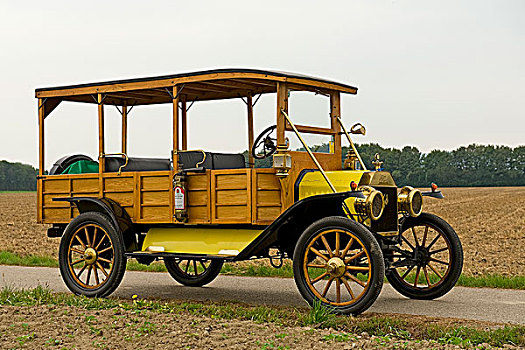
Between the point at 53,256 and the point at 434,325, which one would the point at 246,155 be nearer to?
the point at 434,325

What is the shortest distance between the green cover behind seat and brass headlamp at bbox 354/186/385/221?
424cm

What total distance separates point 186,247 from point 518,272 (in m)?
5.81

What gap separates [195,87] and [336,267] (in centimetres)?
348

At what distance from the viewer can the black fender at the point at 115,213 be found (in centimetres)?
924

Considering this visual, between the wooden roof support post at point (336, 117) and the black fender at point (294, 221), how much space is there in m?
1.41

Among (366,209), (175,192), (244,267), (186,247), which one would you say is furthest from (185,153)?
(244,267)

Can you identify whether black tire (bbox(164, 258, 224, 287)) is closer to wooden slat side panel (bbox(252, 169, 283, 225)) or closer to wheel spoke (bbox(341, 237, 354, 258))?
wooden slat side panel (bbox(252, 169, 283, 225))

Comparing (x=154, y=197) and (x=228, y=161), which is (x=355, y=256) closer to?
(x=228, y=161)

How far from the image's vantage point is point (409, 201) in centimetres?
859

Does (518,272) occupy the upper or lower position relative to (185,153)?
lower

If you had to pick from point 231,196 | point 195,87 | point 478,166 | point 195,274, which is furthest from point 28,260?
point 478,166

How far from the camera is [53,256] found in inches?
576

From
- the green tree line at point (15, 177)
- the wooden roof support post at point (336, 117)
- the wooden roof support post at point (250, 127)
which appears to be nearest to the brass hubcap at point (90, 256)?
the wooden roof support post at point (250, 127)

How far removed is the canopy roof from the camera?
8.48m
